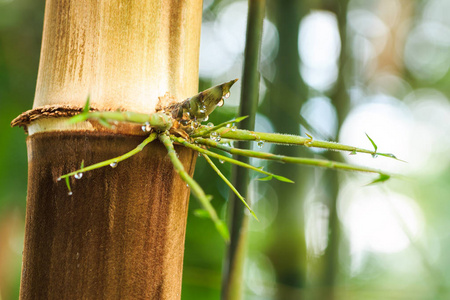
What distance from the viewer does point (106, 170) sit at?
0.89 ft

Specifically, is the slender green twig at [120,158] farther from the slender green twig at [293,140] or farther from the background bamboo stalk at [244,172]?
the background bamboo stalk at [244,172]

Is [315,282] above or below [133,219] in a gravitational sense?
below

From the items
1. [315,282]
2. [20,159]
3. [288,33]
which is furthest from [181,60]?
[20,159]

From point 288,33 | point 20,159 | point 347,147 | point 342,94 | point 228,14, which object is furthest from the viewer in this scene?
point 228,14

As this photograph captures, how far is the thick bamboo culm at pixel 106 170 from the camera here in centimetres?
27

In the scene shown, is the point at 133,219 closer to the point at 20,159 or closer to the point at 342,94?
the point at 342,94

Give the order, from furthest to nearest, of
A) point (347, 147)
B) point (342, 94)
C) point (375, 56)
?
point (375, 56) < point (342, 94) < point (347, 147)

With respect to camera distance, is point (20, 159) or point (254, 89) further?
point (20, 159)

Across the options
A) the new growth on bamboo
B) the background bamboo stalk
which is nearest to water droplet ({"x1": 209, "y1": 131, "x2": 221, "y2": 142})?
the new growth on bamboo

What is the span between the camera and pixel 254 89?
44cm

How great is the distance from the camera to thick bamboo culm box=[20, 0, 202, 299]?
0.27 meters

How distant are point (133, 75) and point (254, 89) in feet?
0.61

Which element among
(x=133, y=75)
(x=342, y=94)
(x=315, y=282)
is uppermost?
(x=342, y=94)

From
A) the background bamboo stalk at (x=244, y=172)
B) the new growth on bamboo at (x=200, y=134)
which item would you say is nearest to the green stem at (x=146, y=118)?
the new growth on bamboo at (x=200, y=134)
